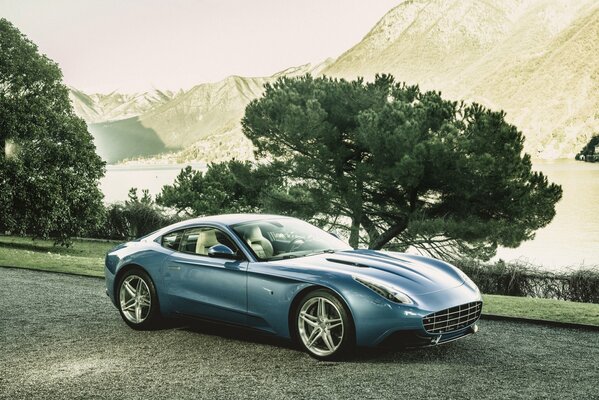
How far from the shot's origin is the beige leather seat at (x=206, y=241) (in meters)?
7.48

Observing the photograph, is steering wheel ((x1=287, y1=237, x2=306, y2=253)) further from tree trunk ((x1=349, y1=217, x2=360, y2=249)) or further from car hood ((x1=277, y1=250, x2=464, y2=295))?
tree trunk ((x1=349, y1=217, x2=360, y2=249))

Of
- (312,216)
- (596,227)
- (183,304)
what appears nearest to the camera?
(183,304)

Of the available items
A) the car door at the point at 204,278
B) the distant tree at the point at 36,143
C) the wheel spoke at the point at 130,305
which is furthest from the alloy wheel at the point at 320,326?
the distant tree at the point at 36,143

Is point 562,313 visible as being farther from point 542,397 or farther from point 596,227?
point 596,227

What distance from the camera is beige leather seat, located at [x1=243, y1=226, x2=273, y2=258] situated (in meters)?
7.11

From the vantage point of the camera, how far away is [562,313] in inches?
377

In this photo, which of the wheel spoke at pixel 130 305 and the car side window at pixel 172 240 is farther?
the wheel spoke at pixel 130 305

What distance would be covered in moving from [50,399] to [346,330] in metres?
2.54

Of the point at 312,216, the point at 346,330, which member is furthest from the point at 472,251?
the point at 346,330

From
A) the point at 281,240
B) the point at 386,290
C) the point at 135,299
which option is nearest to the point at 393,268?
the point at 386,290

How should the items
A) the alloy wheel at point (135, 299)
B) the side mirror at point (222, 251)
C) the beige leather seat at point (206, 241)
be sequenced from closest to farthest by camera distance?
the side mirror at point (222, 251) → the beige leather seat at point (206, 241) → the alloy wheel at point (135, 299)

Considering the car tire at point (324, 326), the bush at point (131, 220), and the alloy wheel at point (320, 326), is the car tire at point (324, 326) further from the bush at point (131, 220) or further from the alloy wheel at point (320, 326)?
the bush at point (131, 220)

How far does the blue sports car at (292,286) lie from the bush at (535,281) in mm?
16203

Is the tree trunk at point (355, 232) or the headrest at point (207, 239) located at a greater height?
the headrest at point (207, 239)
